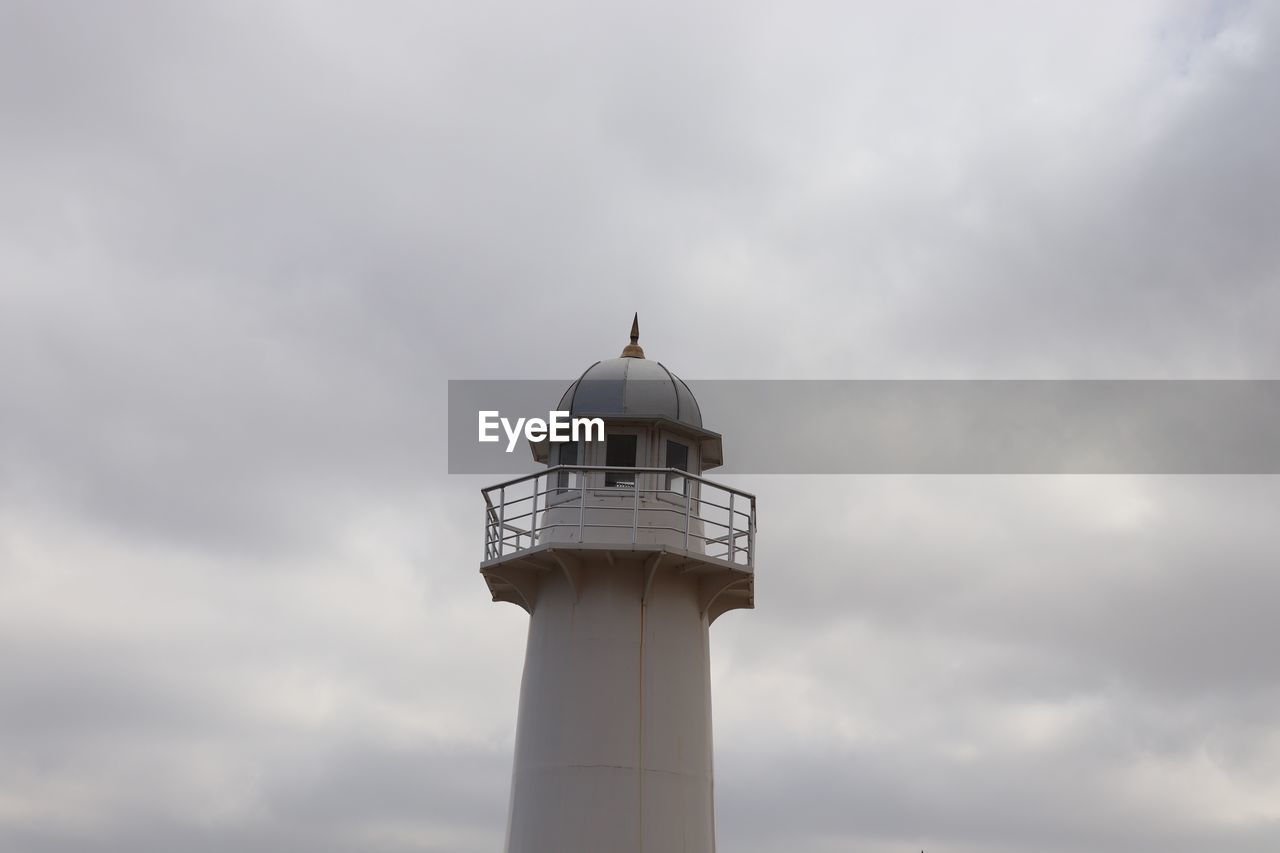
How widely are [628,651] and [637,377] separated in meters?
5.28

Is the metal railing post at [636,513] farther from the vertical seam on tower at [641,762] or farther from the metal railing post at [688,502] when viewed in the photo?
the vertical seam on tower at [641,762]

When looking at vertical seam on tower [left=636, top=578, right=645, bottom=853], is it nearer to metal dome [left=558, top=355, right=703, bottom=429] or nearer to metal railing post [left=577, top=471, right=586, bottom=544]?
metal railing post [left=577, top=471, right=586, bottom=544]

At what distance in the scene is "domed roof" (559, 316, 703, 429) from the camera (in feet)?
90.0

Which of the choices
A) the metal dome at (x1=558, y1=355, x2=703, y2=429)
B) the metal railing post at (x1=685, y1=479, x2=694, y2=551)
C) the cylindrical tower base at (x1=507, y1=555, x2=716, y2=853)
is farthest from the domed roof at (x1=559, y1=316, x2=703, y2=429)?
the cylindrical tower base at (x1=507, y1=555, x2=716, y2=853)

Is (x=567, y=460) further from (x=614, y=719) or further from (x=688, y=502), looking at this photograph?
(x=614, y=719)

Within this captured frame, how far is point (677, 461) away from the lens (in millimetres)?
27781

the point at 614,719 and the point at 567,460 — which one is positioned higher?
the point at 567,460

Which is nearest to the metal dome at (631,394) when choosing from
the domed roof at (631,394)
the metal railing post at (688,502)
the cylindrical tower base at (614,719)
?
the domed roof at (631,394)

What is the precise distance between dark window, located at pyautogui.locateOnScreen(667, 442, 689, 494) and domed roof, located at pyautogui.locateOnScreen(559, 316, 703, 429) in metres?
0.50

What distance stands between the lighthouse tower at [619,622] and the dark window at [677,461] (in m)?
0.03

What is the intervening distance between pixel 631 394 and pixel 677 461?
1.56 metres

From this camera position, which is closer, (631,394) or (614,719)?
(614,719)

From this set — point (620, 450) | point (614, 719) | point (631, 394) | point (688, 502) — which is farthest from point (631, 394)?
point (614, 719)

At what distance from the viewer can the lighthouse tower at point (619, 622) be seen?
25281 millimetres
